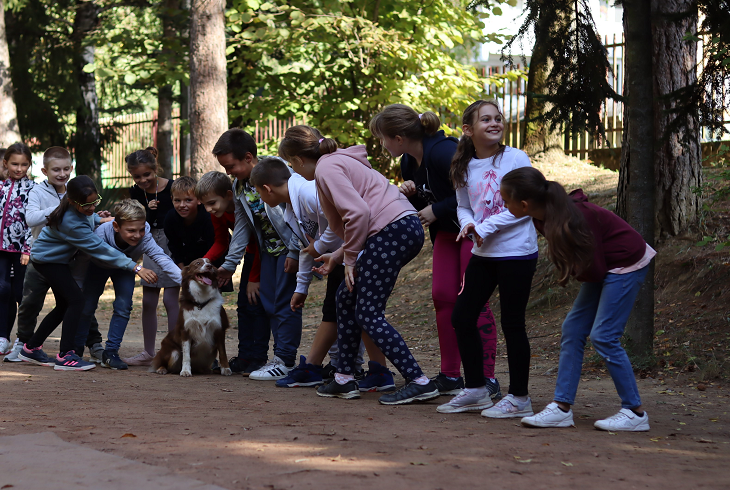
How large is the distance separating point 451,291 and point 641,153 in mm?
2619

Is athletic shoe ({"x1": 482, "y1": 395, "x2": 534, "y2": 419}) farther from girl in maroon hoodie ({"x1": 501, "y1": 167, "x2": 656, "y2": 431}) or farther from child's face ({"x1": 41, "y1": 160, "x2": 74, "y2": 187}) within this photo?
child's face ({"x1": 41, "y1": 160, "x2": 74, "y2": 187})

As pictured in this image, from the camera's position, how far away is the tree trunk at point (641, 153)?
6.57 meters

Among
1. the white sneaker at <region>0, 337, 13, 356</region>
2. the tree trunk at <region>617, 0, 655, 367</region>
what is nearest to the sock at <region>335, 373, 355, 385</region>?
the tree trunk at <region>617, 0, 655, 367</region>

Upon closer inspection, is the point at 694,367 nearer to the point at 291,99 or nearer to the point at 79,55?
the point at 291,99

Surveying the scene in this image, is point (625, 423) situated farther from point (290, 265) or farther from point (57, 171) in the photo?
point (57, 171)

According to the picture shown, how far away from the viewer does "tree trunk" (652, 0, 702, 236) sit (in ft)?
27.8

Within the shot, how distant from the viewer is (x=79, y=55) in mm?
19812

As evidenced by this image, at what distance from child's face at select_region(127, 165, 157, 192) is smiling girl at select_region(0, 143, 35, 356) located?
1.14m

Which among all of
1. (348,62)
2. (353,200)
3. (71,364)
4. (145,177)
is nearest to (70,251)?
(71,364)

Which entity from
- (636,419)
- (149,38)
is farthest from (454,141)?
(149,38)

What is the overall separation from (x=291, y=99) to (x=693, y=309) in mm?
9339

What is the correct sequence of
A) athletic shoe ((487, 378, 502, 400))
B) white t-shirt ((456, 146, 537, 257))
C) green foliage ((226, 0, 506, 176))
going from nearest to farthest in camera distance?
white t-shirt ((456, 146, 537, 257))
athletic shoe ((487, 378, 502, 400))
green foliage ((226, 0, 506, 176))

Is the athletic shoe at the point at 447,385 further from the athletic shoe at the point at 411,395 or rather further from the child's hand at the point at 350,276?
the child's hand at the point at 350,276

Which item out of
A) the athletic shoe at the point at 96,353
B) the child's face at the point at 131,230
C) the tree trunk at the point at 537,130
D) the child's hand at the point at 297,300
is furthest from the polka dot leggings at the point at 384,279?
the tree trunk at the point at 537,130
